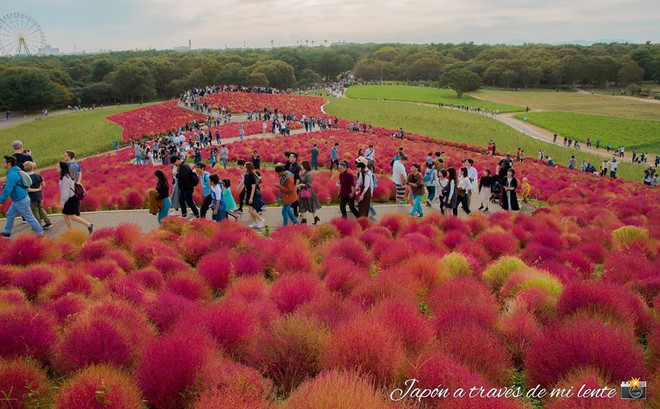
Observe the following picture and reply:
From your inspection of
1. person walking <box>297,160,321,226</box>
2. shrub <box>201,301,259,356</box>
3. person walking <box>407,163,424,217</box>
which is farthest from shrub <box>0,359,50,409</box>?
person walking <box>407,163,424,217</box>

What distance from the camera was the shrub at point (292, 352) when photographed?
4.73 metres

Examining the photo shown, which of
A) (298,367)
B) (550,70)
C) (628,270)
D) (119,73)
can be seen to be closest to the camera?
(298,367)

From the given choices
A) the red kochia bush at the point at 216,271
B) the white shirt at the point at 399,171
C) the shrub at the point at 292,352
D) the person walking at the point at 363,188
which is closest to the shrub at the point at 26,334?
the shrub at the point at 292,352

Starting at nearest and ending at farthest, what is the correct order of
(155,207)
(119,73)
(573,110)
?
(155,207) → (573,110) → (119,73)

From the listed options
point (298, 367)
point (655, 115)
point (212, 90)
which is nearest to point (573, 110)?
point (655, 115)

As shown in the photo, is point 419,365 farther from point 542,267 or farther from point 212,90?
point 212,90

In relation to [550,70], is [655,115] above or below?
below

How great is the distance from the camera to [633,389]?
4238 millimetres

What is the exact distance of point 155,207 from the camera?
1200cm

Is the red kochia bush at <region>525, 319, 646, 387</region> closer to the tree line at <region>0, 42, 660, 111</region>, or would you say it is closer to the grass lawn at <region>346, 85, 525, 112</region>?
the grass lawn at <region>346, 85, 525, 112</region>

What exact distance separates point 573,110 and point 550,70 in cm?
4903

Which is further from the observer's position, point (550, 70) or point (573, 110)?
point (550, 70)

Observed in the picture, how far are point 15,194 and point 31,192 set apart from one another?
110 cm

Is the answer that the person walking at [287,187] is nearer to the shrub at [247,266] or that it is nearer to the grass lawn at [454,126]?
the shrub at [247,266]
